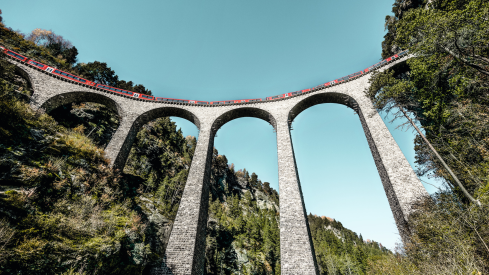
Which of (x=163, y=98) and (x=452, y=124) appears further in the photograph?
(x=163, y=98)

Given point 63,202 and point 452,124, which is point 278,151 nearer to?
point 452,124

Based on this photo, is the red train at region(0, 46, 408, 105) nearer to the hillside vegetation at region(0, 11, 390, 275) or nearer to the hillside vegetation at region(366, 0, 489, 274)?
the hillside vegetation at region(0, 11, 390, 275)

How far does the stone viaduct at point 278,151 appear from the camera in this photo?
11.9 metres

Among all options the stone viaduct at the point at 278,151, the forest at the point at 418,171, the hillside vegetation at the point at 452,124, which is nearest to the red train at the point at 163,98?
the stone viaduct at the point at 278,151

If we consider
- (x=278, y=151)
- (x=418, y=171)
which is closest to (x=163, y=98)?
(x=278, y=151)

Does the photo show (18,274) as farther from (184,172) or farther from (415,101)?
(184,172)

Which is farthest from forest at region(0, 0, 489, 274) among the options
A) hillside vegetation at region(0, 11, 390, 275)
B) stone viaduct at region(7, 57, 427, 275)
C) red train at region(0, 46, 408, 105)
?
red train at region(0, 46, 408, 105)

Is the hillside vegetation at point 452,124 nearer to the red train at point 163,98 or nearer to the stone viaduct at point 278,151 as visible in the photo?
the stone viaduct at point 278,151

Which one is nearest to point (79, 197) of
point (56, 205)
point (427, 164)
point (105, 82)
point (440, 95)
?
point (56, 205)

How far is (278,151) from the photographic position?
16875mm

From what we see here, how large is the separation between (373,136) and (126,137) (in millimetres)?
19331

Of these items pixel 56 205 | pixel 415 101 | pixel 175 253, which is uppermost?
pixel 415 101

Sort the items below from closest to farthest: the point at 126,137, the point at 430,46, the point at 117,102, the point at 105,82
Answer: the point at 430,46 → the point at 126,137 → the point at 117,102 → the point at 105,82

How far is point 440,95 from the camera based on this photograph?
12.6m
